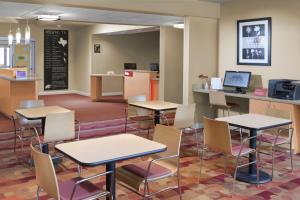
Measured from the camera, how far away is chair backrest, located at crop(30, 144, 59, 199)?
2.50 meters

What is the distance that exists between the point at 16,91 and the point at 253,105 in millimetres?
5188

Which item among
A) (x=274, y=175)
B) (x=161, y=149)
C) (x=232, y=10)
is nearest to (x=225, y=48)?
(x=232, y=10)

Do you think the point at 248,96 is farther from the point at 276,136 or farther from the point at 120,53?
the point at 120,53

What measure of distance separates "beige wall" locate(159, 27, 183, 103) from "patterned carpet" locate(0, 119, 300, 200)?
392 cm

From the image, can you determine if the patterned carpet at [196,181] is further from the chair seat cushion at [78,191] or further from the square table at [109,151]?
the chair seat cushion at [78,191]

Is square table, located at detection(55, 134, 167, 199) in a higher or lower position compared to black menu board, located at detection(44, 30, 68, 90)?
lower

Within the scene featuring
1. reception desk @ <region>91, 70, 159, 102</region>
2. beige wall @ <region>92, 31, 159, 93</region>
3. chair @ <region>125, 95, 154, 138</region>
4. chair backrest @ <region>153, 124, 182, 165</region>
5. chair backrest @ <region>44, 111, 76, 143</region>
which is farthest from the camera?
beige wall @ <region>92, 31, 159, 93</region>

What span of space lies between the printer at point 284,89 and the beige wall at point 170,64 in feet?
13.1

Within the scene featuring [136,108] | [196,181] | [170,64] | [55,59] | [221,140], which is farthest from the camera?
[55,59]

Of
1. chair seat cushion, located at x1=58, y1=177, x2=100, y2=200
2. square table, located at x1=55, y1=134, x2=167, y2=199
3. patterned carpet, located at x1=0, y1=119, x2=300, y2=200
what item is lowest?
patterned carpet, located at x1=0, y1=119, x2=300, y2=200

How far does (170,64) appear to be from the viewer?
30.6 ft

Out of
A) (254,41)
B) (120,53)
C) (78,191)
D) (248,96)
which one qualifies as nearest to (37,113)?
(78,191)

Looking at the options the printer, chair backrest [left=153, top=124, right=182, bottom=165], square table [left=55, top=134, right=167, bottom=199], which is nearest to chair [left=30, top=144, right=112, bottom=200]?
square table [left=55, top=134, right=167, bottom=199]

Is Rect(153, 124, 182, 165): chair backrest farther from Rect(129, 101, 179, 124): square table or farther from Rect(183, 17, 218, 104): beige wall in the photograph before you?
Rect(183, 17, 218, 104): beige wall
